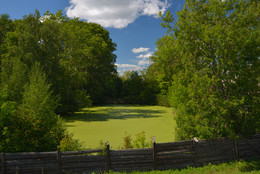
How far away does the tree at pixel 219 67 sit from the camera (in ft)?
29.1

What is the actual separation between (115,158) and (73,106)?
21.4m

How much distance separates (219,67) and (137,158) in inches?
216

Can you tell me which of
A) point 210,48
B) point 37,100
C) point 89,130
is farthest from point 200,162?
point 89,130

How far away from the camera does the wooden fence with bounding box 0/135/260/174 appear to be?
8.25m

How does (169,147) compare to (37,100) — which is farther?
(37,100)

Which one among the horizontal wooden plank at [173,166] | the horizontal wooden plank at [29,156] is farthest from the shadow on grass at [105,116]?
the horizontal wooden plank at [173,166]

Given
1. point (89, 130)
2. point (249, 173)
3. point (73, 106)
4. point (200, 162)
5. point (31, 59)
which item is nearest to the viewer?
point (249, 173)

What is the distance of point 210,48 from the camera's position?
951 cm

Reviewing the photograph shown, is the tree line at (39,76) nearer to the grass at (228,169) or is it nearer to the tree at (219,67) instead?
the grass at (228,169)

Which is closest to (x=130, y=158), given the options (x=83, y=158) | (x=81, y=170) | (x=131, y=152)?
(x=131, y=152)

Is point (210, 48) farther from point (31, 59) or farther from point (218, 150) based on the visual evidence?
point (31, 59)

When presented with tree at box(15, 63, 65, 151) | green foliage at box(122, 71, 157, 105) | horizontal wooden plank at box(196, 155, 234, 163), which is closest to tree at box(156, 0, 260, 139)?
horizontal wooden plank at box(196, 155, 234, 163)

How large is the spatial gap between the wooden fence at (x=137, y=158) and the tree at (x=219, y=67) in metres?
0.71

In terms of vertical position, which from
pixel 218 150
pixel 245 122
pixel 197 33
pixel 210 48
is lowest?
pixel 218 150
